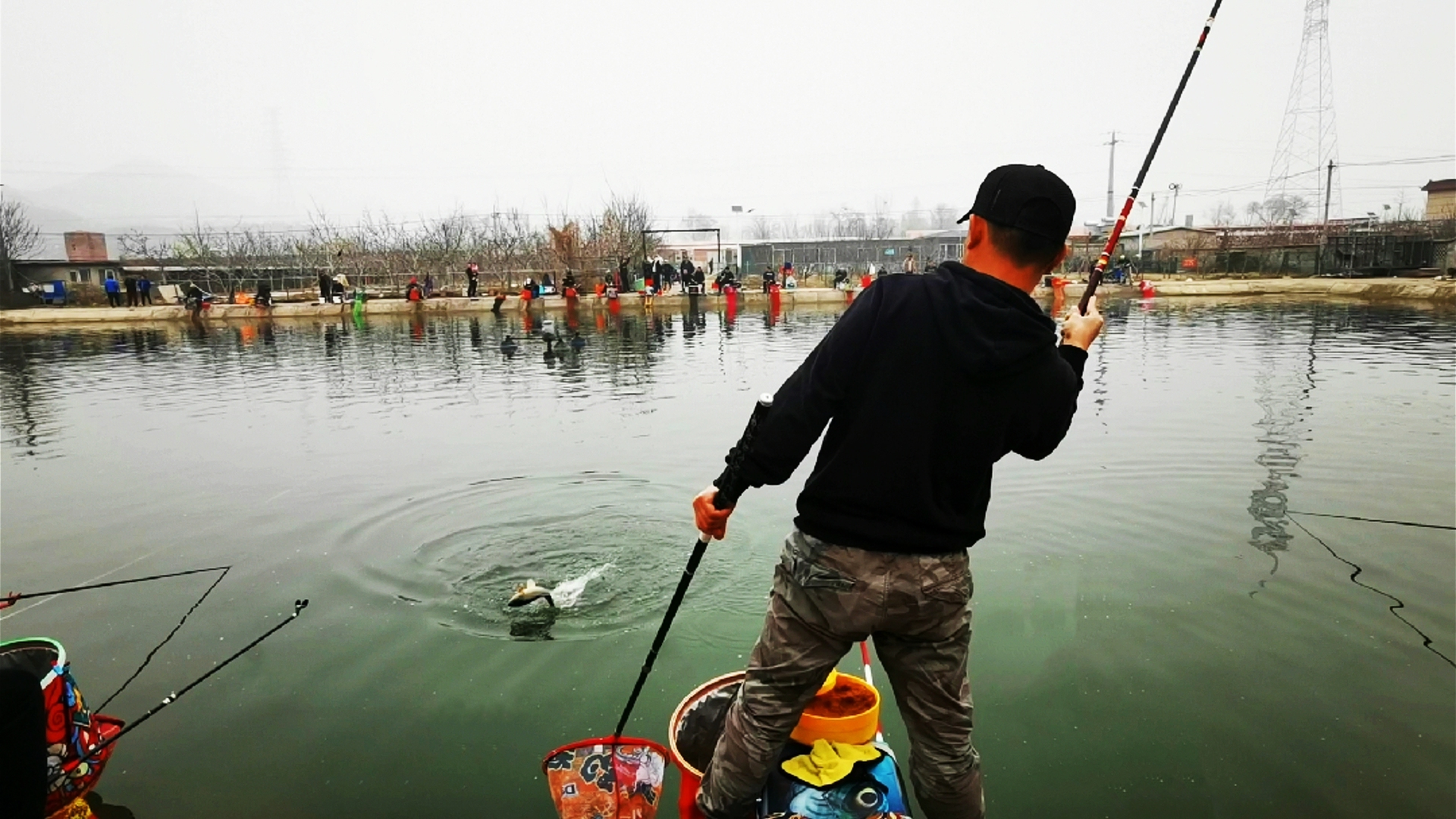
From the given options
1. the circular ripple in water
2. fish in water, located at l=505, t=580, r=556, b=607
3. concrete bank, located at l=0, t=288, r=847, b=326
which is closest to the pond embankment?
concrete bank, located at l=0, t=288, r=847, b=326

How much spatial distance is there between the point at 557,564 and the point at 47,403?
11662 mm

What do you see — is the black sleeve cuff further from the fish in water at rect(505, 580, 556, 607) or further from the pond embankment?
the pond embankment

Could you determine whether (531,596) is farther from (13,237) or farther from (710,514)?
(13,237)

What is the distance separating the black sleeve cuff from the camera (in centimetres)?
234

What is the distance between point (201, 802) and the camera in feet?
10.5

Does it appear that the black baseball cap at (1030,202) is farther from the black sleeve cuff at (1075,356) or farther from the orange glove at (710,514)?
the orange glove at (710,514)

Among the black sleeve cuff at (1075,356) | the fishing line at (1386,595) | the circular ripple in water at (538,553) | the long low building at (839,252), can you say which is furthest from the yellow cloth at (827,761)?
the long low building at (839,252)

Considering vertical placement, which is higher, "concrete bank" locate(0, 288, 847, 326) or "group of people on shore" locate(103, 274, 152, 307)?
"group of people on shore" locate(103, 274, 152, 307)

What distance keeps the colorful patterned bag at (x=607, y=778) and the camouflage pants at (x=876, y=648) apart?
0.40 m

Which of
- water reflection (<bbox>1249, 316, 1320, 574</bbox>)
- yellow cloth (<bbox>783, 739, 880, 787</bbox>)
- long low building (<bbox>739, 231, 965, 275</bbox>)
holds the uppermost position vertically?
long low building (<bbox>739, 231, 965, 275</bbox>)

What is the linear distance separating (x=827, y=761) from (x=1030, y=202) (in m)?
1.74

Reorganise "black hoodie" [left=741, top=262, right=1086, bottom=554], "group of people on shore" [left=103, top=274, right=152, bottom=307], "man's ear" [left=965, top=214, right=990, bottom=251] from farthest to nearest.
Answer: "group of people on shore" [left=103, top=274, right=152, bottom=307] < "man's ear" [left=965, top=214, right=990, bottom=251] < "black hoodie" [left=741, top=262, right=1086, bottom=554]

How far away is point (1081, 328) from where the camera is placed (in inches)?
97.3

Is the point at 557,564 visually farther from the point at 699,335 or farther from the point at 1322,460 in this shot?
the point at 699,335
